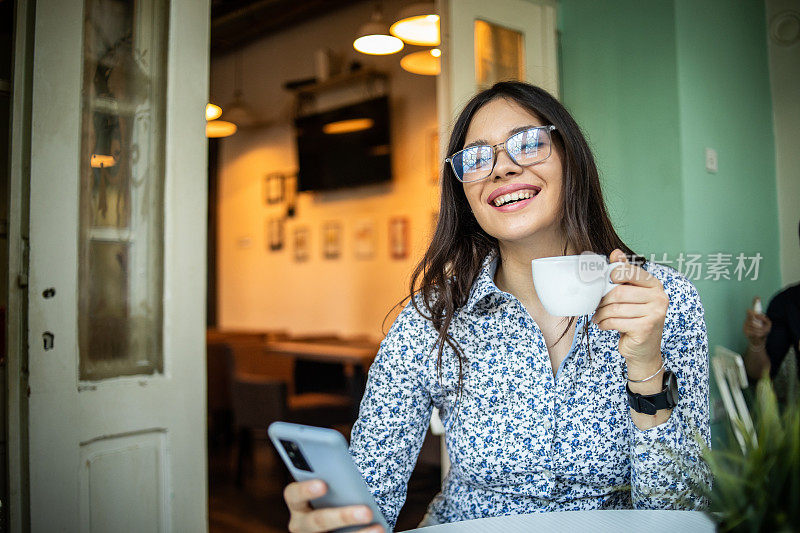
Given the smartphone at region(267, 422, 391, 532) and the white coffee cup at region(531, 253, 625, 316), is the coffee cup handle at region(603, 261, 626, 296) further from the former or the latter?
the smartphone at region(267, 422, 391, 532)

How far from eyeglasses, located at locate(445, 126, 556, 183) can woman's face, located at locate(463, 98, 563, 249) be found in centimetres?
1

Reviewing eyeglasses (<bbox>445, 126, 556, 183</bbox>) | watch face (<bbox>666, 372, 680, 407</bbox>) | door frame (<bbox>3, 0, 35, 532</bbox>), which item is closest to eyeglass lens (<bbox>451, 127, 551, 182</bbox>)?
eyeglasses (<bbox>445, 126, 556, 183</bbox>)

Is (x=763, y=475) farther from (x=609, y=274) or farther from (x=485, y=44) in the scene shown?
(x=485, y=44)

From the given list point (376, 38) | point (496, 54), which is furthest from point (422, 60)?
Result: point (496, 54)

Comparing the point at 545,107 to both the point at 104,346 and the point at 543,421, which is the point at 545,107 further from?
the point at 104,346

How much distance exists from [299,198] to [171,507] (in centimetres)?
506

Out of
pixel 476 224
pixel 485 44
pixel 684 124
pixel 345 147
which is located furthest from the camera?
pixel 345 147

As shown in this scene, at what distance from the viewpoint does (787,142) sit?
323cm

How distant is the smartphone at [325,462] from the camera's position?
71 centimetres

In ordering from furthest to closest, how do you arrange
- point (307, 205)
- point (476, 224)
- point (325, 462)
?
point (307, 205) → point (476, 224) → point (325, 462)

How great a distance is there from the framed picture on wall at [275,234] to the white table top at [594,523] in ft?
20.2

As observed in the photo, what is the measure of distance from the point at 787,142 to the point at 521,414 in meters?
2.80

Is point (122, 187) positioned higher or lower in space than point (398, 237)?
lower

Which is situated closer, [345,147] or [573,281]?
[573,281]
